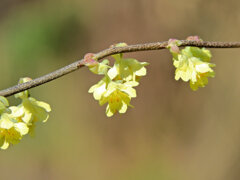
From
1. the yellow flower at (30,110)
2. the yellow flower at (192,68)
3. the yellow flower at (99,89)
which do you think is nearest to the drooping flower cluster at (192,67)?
the yellow flower at (192,68)

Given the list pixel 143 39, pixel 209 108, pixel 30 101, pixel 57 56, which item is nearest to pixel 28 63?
pixel 57 56

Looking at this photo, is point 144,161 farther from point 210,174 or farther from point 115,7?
point 115,7

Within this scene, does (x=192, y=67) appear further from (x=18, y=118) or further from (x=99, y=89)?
(x=18, y=118)

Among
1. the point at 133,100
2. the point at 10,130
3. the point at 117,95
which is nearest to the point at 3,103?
the point at 10,130

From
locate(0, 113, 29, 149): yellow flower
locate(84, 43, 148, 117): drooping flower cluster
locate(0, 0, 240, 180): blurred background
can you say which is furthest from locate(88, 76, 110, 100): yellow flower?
locate(0, 0, 240, 180): blurred background

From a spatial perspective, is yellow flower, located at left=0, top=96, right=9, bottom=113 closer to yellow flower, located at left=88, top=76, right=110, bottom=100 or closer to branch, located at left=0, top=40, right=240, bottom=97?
branch, located at left=0, top=40, right=240, bottom=97

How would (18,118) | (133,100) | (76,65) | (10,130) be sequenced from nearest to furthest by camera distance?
1. (76,65)
2. (10,130)
3. (18,118)
4. (133,100)
